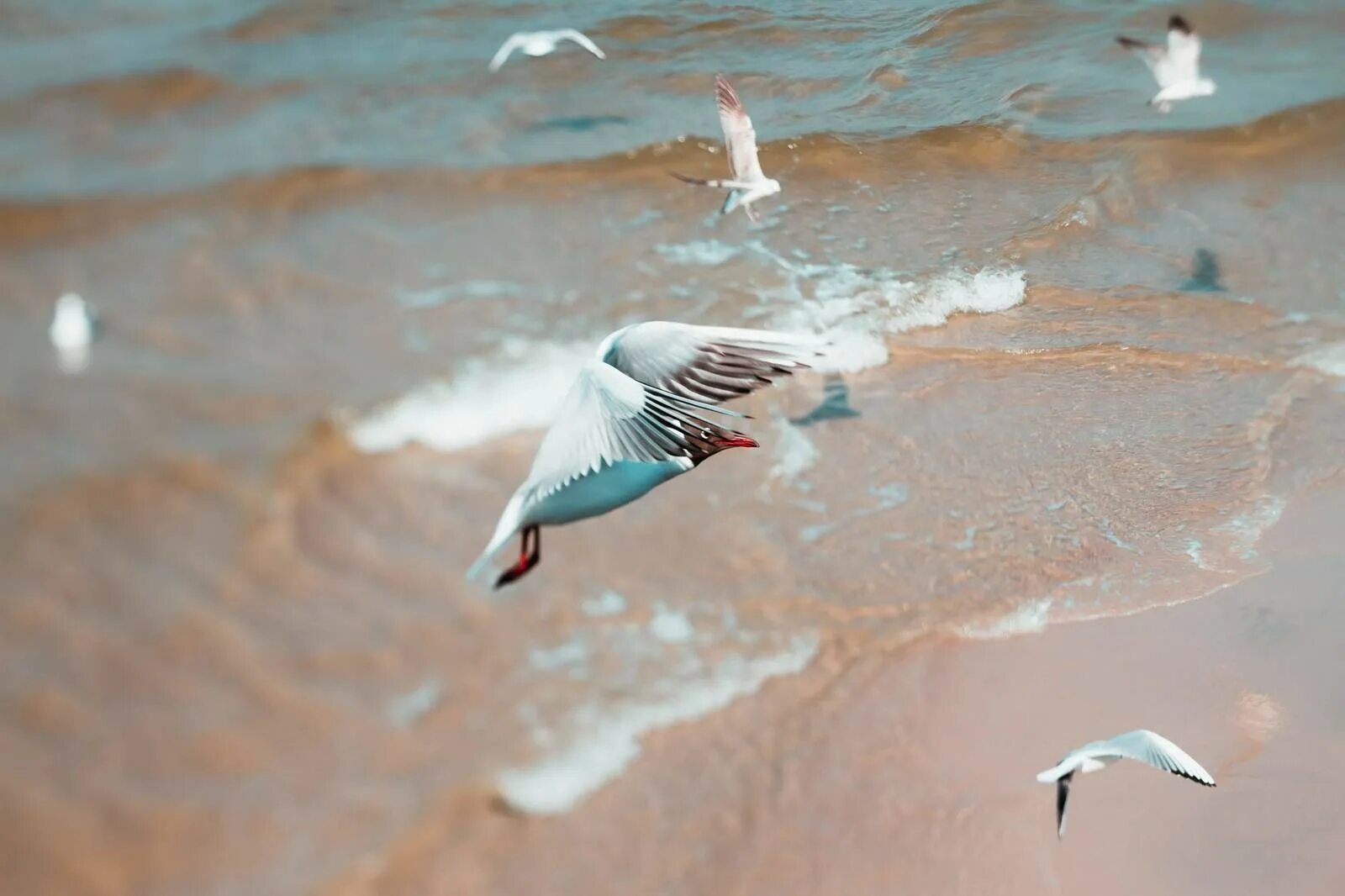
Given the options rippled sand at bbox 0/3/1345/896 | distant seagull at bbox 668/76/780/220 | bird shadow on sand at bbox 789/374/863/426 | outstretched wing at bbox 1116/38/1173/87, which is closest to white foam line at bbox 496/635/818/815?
rippled sand at bbox 0/3/1345/896

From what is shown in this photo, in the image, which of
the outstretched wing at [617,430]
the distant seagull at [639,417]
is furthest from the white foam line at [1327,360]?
the outstretched wing at [617,430]

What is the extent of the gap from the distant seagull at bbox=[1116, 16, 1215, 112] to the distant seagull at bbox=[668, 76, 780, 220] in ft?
9.96

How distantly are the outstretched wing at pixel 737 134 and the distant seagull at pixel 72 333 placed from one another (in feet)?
9.30

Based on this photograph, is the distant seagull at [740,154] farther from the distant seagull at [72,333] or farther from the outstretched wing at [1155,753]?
the outstretched wing at [1155,753]

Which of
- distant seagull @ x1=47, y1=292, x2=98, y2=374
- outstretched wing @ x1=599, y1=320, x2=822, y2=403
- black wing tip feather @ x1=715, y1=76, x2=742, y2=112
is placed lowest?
distant seagull @ x1=47, y1=292, x2=98, y2=374

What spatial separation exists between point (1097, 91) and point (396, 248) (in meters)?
4.98

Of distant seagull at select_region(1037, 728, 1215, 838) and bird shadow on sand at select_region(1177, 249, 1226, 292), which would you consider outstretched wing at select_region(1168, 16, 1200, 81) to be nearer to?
bird shadow on sand at select_region(1177, 249, 1226, 292)

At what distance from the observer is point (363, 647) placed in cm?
375

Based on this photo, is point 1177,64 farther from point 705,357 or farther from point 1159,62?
point 705,357

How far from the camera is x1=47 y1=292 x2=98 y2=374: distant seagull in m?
5.15

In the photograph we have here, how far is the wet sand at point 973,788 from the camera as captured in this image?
298 centimetres

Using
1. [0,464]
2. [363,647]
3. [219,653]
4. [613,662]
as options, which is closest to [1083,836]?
[613,662]

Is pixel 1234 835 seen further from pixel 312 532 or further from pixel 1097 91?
pixel 1097 91

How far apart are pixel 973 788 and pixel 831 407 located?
188cm
